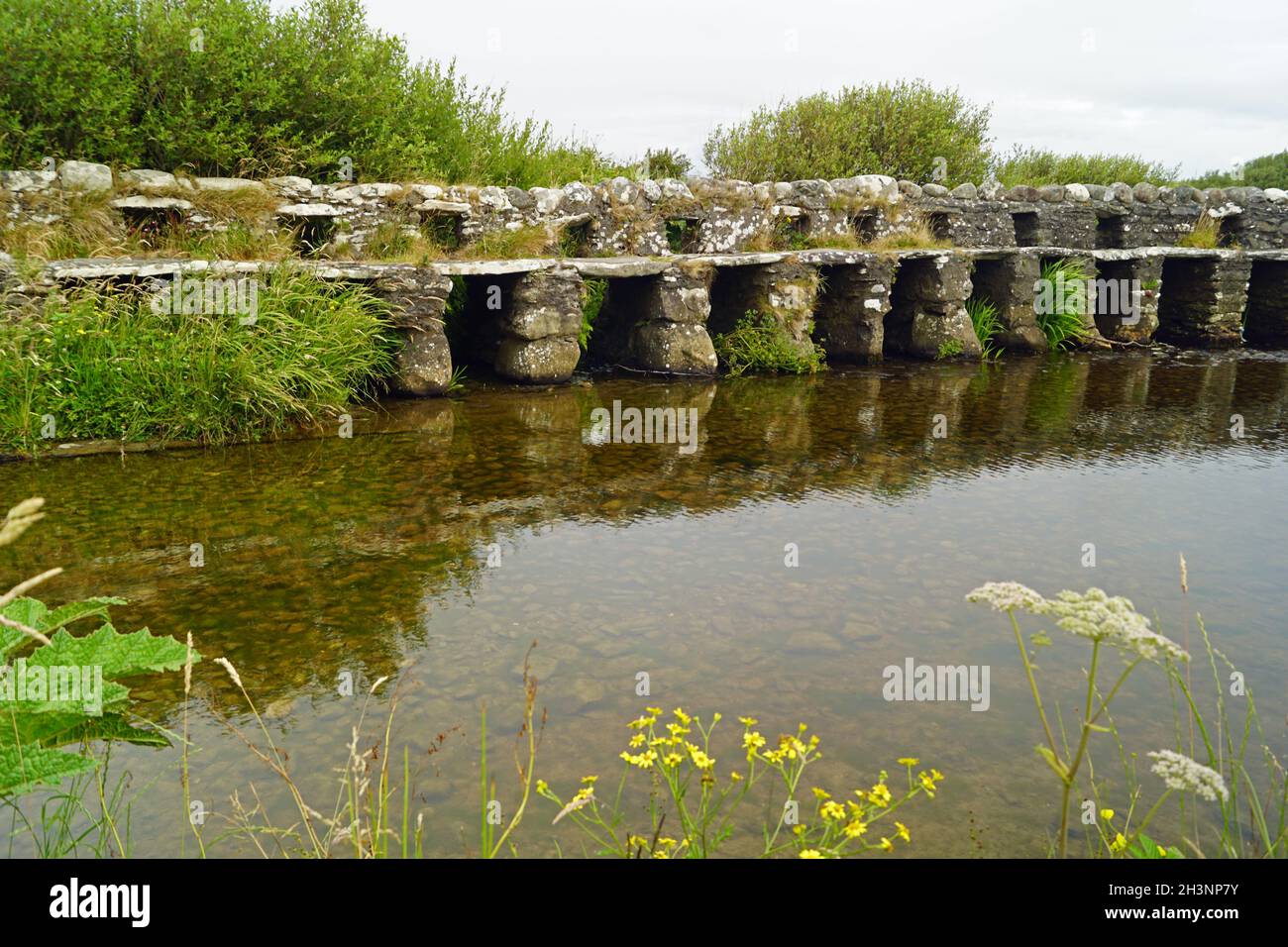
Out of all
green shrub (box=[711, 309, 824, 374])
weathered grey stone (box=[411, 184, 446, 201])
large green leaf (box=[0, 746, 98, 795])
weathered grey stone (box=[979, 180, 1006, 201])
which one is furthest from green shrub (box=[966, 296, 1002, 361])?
large green leaf (box=[0, 746, 98, 795])

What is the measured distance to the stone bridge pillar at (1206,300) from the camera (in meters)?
16.7

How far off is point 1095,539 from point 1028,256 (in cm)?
1009

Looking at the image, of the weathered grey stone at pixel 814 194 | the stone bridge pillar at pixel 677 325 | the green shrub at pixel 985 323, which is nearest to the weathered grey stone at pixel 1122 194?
the green shrub at pixel 985 323

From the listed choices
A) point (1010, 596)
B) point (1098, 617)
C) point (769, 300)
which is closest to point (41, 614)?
point (1010, 596)

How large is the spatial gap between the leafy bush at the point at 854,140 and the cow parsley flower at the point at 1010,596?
50.0 feet

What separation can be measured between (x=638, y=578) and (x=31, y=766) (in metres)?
3.52

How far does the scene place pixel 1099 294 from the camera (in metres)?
16.8

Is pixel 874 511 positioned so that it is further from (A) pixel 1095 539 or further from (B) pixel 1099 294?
(B) pixel 1099 294

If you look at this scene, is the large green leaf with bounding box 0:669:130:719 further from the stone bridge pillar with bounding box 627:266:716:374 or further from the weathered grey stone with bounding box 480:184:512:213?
the stone bridge pillar with bounding box 627:266:716:374

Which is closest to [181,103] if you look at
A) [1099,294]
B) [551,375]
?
[551,375]

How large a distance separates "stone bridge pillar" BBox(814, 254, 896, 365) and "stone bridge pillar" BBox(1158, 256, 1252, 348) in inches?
244

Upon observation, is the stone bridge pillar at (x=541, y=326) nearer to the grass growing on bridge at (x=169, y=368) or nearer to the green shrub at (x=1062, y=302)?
the grass growing on bridge at (x=169, y=368)

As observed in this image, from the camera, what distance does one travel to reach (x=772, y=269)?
42.2 feet
